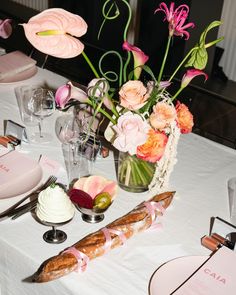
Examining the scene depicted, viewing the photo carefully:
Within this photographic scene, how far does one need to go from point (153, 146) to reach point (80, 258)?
1.17 feet

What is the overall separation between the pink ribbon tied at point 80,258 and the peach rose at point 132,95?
1.30 feet

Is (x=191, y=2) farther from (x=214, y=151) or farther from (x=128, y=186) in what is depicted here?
(x=128, y=186)

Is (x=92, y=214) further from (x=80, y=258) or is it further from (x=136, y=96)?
(x=136, y=96)

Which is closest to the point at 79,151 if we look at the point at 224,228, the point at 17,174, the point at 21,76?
the point at 17,174

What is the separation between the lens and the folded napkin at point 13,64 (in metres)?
2.11

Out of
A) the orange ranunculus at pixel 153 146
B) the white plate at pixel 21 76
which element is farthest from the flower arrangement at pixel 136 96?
the white plate at pixel 21 76

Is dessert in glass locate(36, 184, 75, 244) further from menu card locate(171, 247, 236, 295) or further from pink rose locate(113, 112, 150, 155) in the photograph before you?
menu card locate(171, 247, 236, 295)

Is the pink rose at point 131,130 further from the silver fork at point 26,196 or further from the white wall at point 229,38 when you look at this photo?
the white wall at point 229,38

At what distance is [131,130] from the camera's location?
4.24ft

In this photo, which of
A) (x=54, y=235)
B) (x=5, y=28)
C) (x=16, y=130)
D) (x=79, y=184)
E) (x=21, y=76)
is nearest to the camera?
(x=54, y=235)

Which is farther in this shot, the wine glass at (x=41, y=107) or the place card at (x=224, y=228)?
the wine glass at (x=41, y=107)

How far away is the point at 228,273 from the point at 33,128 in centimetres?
90

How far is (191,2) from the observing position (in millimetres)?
3361

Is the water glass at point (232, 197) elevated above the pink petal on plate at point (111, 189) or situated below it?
below
